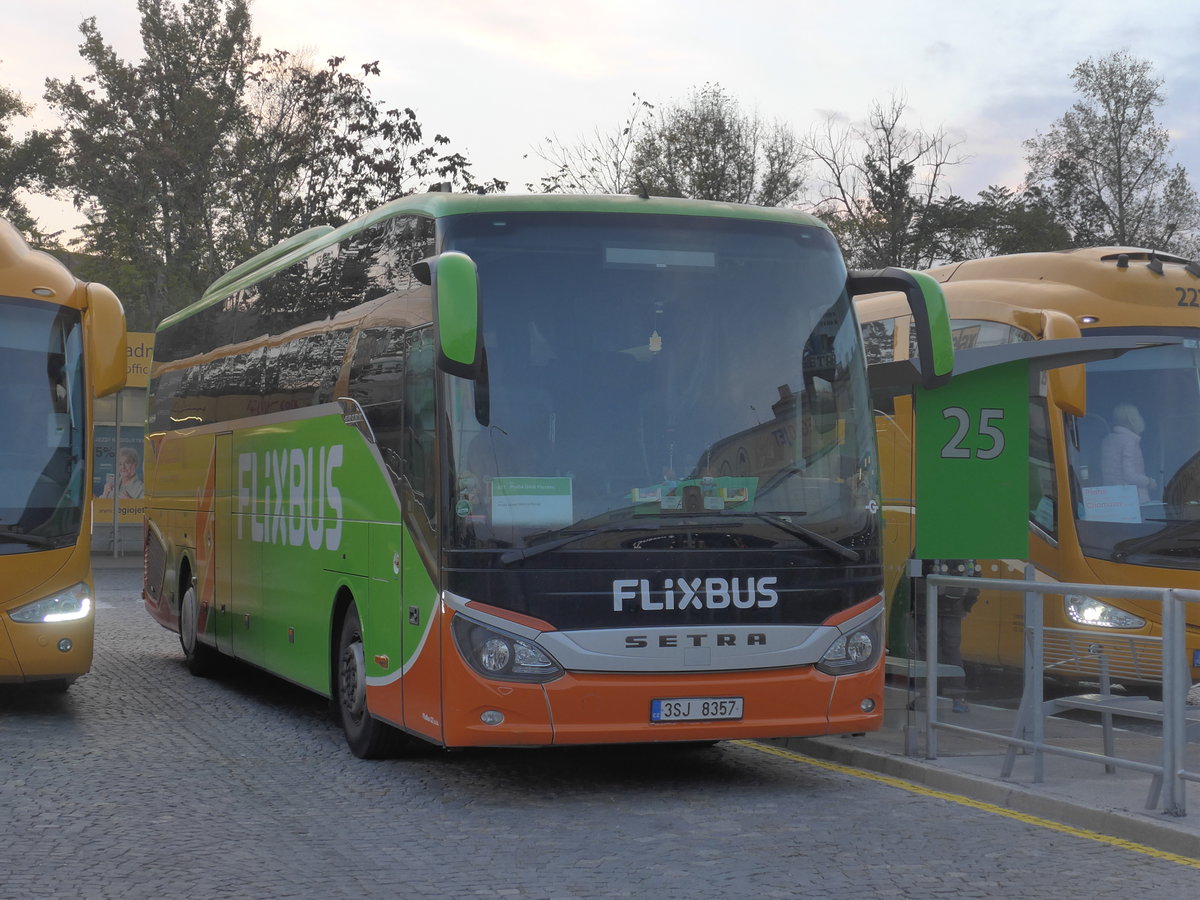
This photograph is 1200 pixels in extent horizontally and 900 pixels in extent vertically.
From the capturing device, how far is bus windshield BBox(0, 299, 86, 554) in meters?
11.3

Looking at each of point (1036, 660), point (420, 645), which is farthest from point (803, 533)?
point (420, 645)

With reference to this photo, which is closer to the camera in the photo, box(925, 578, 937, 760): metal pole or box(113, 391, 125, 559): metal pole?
box(925, 578, 937, 760): metal pole

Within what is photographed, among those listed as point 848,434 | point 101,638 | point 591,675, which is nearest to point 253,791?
point 591,675

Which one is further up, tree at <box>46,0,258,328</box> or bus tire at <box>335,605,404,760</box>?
tree at <box>46,0,258,328</box>

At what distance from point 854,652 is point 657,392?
1.77 metres

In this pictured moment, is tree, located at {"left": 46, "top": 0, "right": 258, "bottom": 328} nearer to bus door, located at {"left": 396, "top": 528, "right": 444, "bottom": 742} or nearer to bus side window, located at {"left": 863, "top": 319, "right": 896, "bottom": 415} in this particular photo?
bus side window, located at {"left": 863, "top": 319, "right": 896, "bottom": 415}

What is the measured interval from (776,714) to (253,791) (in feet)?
9.53

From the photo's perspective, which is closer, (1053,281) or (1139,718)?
(1139,718)

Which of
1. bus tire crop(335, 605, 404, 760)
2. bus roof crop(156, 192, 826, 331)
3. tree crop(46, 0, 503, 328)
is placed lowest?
bus tire crop(335, 605, 404, 760)

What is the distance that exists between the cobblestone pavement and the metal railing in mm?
608

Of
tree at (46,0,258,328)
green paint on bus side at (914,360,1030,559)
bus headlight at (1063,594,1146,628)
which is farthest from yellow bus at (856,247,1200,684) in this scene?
tree at (46,0,258,328)

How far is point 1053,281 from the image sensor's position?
12.8 metres

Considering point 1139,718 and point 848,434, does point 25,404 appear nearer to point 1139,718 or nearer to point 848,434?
point 848,434

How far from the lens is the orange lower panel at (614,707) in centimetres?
801
